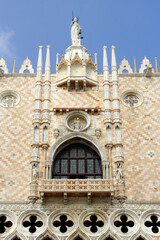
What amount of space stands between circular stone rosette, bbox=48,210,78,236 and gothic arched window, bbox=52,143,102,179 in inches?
72.8

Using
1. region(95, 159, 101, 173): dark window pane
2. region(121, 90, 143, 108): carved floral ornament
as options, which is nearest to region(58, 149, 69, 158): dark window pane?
region(95, 159, 101, 173): dark window pane

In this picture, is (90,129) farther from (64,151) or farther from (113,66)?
(113,66)

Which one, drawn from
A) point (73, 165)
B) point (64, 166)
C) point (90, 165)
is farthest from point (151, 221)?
point (64, 166)

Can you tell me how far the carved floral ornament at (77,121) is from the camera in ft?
68.6

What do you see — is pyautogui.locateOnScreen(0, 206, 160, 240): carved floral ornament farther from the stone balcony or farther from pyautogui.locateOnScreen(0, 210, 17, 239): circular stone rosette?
the stone balcony

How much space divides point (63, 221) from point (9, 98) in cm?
695

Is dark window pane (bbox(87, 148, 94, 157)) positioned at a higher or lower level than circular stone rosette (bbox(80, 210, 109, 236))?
higher

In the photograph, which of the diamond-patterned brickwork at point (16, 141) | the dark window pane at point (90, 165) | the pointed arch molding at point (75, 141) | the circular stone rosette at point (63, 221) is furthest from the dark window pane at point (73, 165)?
the circular stone rosette at point (63, 221)

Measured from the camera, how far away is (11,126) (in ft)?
68.9

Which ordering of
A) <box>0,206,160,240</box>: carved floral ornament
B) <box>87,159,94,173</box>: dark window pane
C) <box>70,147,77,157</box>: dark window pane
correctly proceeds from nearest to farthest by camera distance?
<box>0,206,160,240</box>: carved floral ornament
<box>87,159,94,173</box>: dark window pane
<box>70,147,77,157</box>: dark window pane

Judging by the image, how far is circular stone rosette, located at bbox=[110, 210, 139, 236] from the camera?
18561 mm

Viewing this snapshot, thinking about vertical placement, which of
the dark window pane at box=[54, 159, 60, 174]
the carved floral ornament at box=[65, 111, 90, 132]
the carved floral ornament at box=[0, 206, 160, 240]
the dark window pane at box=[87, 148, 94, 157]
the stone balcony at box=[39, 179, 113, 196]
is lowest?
the carved floral ornament at box=[0, 206, 160, 240]

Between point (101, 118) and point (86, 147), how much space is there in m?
1.62

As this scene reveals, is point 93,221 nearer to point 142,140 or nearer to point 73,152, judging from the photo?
point 73,152
